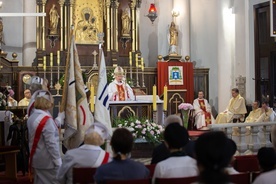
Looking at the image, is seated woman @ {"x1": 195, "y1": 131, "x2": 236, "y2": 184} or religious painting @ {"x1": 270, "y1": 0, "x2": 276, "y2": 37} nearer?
seated woman @ {"x1": 195, "y1": 131, "x2": 236, "y2": 184}

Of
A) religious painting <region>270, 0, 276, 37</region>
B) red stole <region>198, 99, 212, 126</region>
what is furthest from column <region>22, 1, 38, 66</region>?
religious painting <region>270, 0, 276, 37</region>

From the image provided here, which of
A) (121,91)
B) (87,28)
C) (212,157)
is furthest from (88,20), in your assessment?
(212,157)

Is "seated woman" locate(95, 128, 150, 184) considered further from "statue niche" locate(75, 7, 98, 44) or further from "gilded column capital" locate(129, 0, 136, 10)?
"gilded column capital" locate(129, 0, 136, 10)

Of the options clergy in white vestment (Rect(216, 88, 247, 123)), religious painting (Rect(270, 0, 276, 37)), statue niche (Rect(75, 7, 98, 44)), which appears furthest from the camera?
statue niche (Rect(75, 7, 98, 44))

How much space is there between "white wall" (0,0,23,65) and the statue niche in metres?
1.99

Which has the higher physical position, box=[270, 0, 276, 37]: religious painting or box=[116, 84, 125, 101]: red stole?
box=[270, 0, 276, 37]: religious painting

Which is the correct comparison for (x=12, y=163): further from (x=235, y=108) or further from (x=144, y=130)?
(x=235, y=108)

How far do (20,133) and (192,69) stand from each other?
29.8ft

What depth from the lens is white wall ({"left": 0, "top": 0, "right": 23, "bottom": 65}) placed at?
51.6 ft

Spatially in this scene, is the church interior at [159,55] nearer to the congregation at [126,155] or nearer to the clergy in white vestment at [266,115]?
the clergy in white vestment at [266,115]

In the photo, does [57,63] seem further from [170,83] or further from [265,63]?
[265,63]

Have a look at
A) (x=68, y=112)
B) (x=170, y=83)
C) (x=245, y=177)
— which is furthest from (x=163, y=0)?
(x=245, y=177)

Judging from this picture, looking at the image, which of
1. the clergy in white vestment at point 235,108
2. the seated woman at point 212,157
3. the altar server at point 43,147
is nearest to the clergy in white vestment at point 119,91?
the clergy in white vestment at point 235,108

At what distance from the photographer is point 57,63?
15.0m
